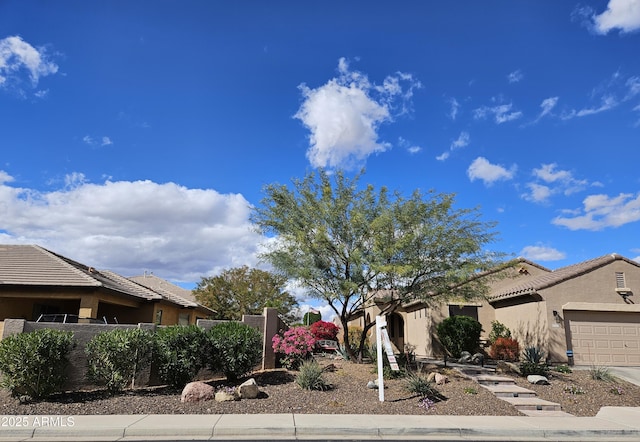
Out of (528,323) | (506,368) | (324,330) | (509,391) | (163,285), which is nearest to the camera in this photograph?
(509,391)

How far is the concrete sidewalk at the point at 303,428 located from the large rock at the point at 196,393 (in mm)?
1118

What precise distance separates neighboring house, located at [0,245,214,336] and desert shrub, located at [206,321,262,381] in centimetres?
684

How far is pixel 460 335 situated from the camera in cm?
2088

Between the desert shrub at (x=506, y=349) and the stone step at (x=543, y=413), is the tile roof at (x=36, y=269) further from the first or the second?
the desert shrub at (x=506, y=349)

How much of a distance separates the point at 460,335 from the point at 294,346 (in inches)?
397

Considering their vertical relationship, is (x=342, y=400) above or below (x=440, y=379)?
below

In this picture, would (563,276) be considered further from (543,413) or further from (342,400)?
(342,400)

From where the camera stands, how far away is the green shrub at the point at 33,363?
992 cm

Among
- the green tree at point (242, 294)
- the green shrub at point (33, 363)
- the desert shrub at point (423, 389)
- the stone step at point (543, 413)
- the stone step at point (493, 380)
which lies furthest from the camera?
the green tree at point (242, 294)

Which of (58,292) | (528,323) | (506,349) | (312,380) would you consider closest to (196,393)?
(312,380)

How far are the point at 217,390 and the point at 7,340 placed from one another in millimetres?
4882

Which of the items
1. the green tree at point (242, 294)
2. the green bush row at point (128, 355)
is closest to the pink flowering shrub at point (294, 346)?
the green bush row at point (128, 355)

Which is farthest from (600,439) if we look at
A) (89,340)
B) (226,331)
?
(89,340)

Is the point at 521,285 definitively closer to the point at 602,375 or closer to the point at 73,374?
the point at 602,375
